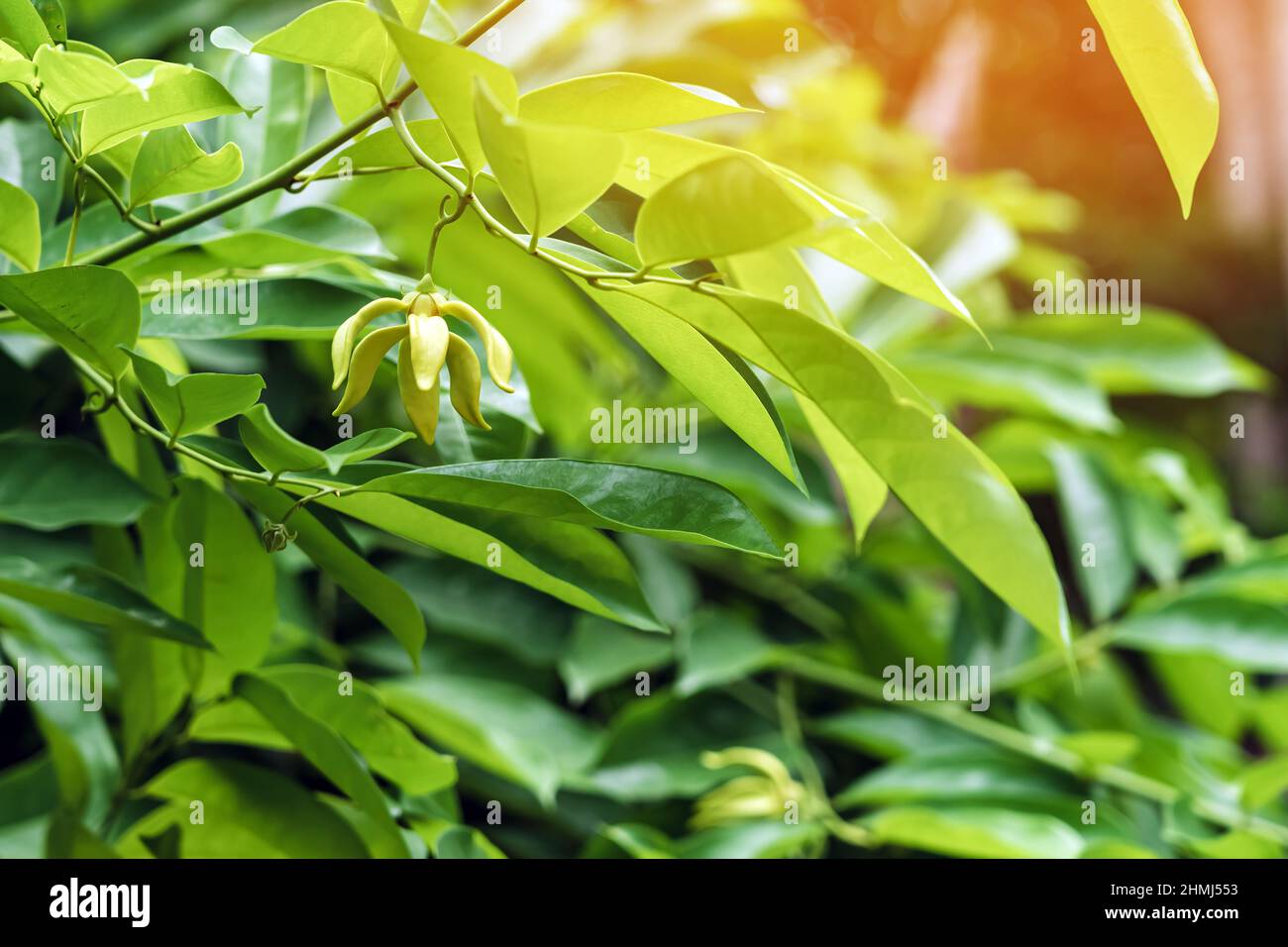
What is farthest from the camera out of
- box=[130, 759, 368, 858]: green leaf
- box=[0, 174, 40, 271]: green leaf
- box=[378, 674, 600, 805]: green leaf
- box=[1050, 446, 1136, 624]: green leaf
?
box=[1050, 446, 1136, 624]: green leaf

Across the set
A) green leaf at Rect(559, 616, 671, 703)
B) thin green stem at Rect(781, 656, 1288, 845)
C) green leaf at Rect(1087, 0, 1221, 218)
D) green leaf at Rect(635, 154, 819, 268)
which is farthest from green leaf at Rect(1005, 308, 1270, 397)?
green leaf at Rect(635, 154, 819, 268)

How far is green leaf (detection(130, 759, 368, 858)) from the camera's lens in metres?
0.46

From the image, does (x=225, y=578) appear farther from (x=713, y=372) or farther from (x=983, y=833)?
(x=983, y=833)

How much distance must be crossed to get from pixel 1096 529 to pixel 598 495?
64 centimetres

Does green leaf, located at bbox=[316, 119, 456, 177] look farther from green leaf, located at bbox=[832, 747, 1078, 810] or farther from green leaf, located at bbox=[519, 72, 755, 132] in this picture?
green leaf, located at bbox=[832, 747, 1078, 810]

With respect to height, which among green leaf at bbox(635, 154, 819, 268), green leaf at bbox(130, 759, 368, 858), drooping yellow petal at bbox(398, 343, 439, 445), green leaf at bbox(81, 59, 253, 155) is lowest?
green leaf at bbox(130, 759, 368, 858)

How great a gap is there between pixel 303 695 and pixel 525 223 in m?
0.27

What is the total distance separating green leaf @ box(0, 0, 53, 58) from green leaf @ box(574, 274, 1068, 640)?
7.6 inches

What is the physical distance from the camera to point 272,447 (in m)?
0.33

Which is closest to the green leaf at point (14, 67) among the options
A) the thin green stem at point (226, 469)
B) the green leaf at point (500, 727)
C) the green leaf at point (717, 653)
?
the thin green stem at point (226, 469)

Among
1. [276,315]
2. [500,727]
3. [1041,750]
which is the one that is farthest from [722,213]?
[1041,750]

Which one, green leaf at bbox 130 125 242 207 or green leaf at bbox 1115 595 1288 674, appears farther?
green leaf at bbox 1115 595 1288 674

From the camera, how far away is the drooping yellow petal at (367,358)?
294 millimetres
